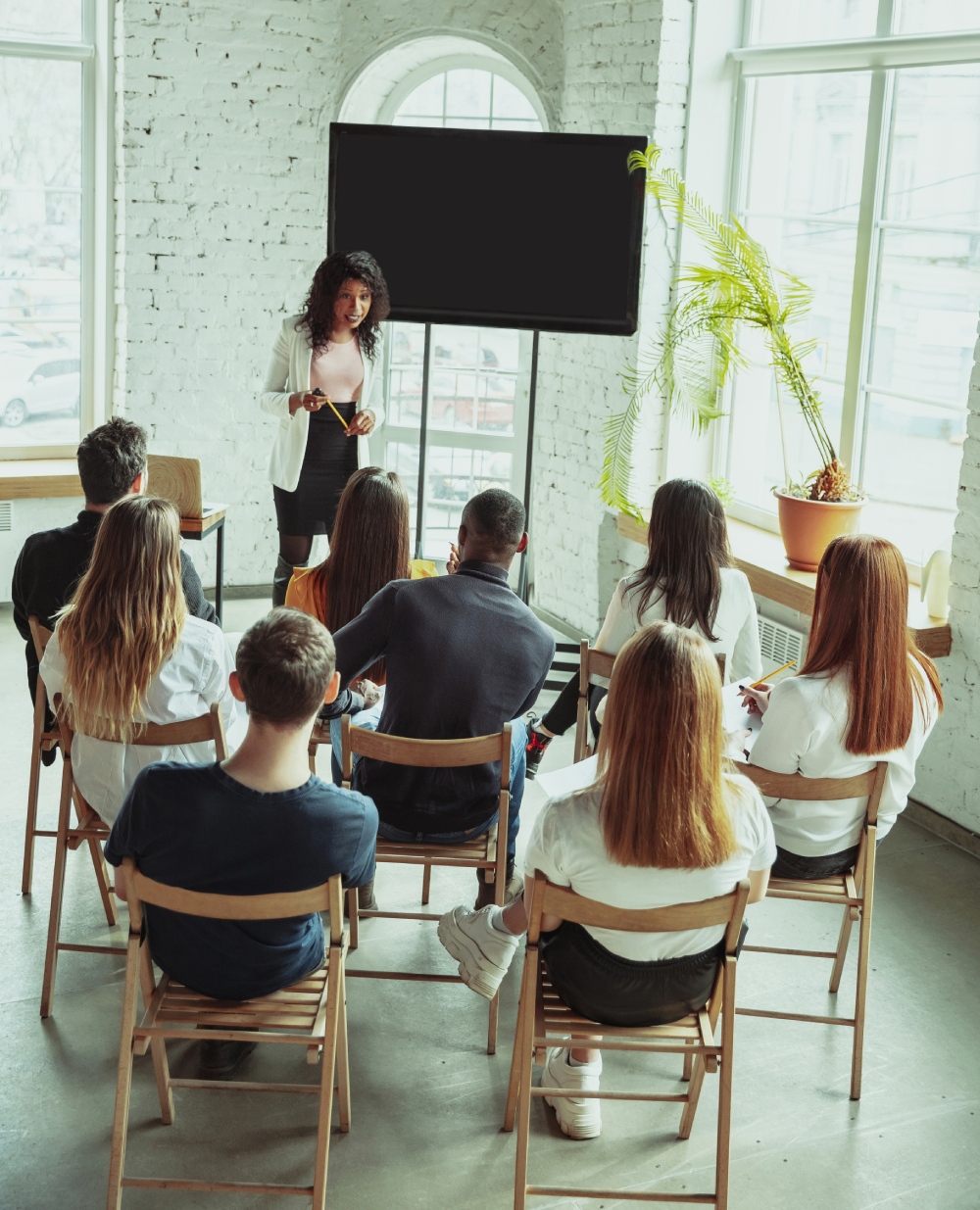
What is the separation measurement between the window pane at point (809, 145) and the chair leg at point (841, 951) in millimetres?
2655

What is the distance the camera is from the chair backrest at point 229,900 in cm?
196

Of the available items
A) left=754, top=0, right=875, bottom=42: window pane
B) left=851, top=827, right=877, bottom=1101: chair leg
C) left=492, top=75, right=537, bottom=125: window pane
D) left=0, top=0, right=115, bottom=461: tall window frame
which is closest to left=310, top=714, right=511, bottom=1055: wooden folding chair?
left=851, top=827, right=877, bottom=1101: chair leg

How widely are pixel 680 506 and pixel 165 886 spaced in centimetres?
175

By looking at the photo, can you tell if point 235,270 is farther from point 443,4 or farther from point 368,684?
point 368,684

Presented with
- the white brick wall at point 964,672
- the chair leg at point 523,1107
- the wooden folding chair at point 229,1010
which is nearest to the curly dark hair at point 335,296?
the white brick wall at point 964,672

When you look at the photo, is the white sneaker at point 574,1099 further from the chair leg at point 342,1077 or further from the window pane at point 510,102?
the window pane at point 510,102

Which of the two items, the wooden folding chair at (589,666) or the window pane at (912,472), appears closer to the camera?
the wooden folding chair at (589,666)

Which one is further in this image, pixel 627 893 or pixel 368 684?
pixel 368 684

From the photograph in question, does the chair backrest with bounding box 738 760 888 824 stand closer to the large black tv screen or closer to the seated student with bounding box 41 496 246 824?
the seated student with bounding box 41 496 246 824

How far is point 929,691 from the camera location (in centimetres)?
263

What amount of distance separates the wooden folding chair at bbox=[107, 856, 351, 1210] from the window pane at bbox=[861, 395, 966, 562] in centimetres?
282

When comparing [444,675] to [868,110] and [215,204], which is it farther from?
[215,204]

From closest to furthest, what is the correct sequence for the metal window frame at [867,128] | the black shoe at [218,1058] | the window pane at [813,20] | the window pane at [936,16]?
1. the black shoe at [218,1058]
2. the window pane at [936,16]
3. the metal window frame at [867,128]
4. the window pane at [813,20]

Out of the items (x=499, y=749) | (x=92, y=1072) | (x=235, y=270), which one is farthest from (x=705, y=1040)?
(x=235, y=270)
